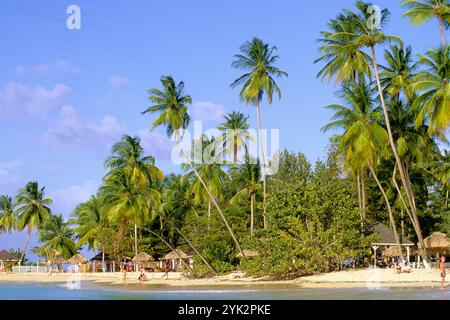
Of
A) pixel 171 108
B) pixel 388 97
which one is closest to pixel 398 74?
pixel 388 97

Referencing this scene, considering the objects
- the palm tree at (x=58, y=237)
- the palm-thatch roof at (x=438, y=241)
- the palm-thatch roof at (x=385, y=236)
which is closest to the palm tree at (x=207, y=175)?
the palm-thatch roof at (x=385, y=236)

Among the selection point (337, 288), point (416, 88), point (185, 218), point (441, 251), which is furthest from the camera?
point (185, 218)

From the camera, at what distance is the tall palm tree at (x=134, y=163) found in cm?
4291

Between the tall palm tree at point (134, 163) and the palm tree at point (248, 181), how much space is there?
620 centimetres

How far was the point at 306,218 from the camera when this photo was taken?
98.8 feet

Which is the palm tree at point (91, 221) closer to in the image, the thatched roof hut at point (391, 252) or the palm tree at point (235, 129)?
the palm tree at point (235, 129)

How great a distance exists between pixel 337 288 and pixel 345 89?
1380 centimetres

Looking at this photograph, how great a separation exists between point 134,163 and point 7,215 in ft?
107

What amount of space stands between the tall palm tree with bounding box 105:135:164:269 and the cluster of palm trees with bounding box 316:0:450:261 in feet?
49.0

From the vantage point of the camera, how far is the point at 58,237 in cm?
6091

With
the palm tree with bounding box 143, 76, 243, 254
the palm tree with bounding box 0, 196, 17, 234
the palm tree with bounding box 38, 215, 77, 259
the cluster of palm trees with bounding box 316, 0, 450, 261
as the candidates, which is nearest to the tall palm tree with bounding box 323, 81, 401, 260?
the cluster of palm trees with bounding box 316, 0, 450, 261

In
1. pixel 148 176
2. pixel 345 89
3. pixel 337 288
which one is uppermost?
pixel 345 89
